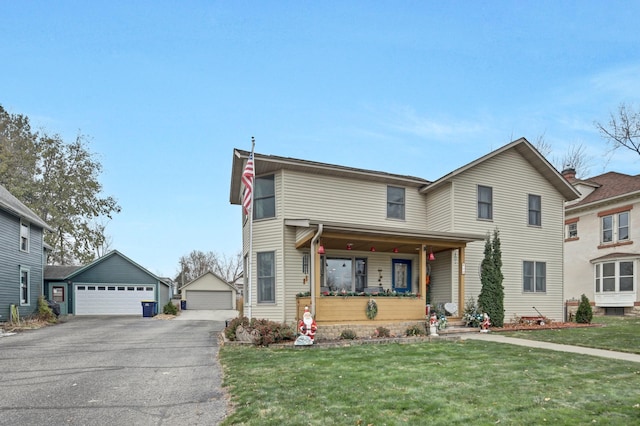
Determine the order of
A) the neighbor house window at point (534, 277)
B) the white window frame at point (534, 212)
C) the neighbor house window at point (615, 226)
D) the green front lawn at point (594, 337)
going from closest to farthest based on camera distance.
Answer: the green front lawn at point (594, 337), the neighbor house window at point (534, 277), the white window frame at point (534, 212), the neighbor house window at point (615, 226)

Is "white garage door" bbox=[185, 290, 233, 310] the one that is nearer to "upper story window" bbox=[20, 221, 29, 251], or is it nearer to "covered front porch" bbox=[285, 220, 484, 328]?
"upper story window" bbox=[20, 221, 29, 251]

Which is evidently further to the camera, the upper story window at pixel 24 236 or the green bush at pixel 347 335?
the upper story window at pixel 24 236

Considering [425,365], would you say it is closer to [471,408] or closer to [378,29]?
[471,408]

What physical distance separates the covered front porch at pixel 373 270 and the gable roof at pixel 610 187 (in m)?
13.0

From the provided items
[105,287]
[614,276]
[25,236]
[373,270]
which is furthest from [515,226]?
[105,287]

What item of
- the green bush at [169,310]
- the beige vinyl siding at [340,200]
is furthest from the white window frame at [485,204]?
the green bush at [169,310]

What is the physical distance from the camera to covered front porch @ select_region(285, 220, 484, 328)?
12.7m

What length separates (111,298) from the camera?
26.1 m

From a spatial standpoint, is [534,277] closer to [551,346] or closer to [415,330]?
[551,346]

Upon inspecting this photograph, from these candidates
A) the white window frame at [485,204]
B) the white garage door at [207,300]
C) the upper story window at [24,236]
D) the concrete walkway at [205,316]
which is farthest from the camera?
the white garage door at [207,300]

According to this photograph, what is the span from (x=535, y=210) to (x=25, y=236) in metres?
24.1

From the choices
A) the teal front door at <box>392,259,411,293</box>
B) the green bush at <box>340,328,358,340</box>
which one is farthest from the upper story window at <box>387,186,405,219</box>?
the green bush at <box>340,328,358,340</box>

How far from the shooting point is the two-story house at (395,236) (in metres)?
13.5

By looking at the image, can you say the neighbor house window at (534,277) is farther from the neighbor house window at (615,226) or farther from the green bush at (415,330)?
the neighbor house window at (615,226)
